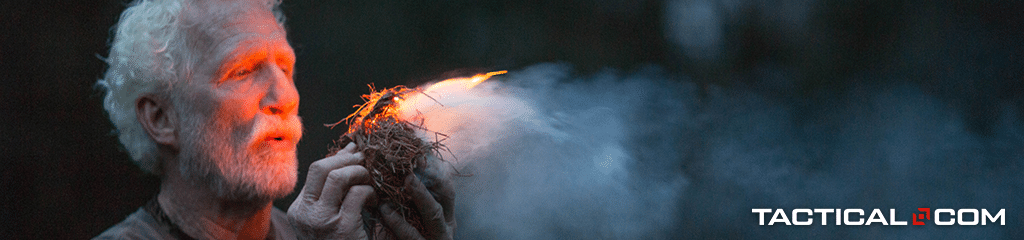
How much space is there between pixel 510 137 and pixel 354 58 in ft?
2.76

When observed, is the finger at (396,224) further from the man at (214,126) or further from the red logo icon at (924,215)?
the red logo icon at (924,215)

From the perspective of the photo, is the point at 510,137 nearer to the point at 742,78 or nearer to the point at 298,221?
the point at 298,221

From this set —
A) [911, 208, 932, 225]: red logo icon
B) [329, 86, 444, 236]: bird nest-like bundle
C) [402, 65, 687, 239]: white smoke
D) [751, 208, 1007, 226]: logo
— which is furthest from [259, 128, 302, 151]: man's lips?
[911, 208, 932, 225]: red logo icon

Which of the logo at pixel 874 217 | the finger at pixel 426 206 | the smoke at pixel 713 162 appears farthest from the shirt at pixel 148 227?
the logo at pixel 874 217

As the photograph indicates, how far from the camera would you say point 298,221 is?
1.92m

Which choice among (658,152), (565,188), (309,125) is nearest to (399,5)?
(309,125)

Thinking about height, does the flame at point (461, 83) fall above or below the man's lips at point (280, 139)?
above

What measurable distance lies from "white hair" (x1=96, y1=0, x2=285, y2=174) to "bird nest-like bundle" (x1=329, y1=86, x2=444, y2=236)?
0.57 metres

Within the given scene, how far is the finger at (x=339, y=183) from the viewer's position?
6.16 ft

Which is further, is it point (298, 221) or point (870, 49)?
point (870, 49)

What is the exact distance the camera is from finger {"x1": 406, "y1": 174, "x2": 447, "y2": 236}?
1.99 meters

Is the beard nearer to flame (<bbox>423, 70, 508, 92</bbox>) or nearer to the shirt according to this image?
the shirt

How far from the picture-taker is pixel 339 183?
1878 millimetres

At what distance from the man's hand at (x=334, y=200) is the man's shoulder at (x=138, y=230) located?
44 cm
